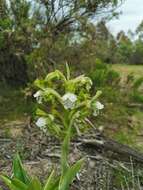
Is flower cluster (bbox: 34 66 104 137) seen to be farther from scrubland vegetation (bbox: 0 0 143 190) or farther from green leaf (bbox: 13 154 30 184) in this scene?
scrubland vegetation (bbox: 0 0 143 190)

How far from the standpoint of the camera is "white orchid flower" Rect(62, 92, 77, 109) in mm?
3195

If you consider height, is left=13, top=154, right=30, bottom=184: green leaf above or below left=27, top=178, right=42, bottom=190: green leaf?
below

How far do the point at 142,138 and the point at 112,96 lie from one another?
107cm

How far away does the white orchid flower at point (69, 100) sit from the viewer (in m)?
3.20

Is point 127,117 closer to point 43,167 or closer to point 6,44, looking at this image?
point 6,44

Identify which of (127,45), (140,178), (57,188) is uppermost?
(57,188)

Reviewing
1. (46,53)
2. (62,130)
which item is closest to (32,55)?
(46,53)

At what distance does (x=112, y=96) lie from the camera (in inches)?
296

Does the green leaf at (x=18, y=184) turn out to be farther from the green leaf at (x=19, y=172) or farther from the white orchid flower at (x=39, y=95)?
the white orchid flower at (x=39, y=95)

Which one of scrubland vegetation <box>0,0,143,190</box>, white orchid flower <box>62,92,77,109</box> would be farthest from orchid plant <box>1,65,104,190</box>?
scrubland vegetation <box>0,0,143,190</box>

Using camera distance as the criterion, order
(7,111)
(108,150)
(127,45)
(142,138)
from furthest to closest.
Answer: (127,45) < (7,111) < (142,138) < (108,150)

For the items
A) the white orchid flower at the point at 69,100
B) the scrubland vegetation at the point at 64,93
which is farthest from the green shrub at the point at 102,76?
the white orchid flower at the point at 69,100

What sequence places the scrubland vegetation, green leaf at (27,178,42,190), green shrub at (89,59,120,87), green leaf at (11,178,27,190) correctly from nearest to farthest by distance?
green leaf at (27,178,42,190) < green leaf at (11,178,27,190) < the scrubland vegetation < green shrub at (89,59,120,87)

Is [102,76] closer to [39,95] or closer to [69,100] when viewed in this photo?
[39,95]
